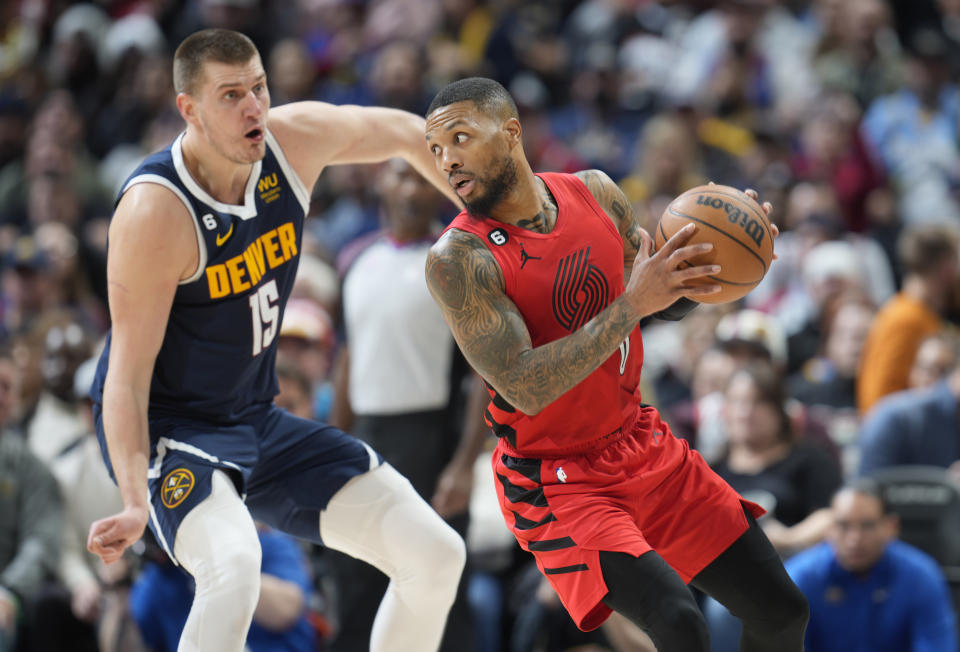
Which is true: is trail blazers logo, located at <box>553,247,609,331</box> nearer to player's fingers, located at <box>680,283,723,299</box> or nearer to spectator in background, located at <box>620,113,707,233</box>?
player's fingers, located at <box>680,283,723,299</box>

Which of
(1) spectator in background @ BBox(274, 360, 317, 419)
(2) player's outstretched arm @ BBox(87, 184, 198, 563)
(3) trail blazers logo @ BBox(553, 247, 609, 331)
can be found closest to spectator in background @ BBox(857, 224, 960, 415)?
(1) spectator in background @ BBox(274, 360, 317, 419)

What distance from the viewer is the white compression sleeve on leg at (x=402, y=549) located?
4.56m

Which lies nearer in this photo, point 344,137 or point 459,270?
point 459,270

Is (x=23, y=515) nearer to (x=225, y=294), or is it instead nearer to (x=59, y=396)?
(x=59, y=396)

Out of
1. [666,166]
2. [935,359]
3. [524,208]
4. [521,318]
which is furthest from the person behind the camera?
[666,166]

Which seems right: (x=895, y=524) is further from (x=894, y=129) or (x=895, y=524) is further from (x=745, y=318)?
(x=894, y=129)

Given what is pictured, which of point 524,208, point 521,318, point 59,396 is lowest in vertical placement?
point 59,396

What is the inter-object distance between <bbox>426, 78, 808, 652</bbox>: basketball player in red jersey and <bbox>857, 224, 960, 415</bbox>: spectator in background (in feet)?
13.7

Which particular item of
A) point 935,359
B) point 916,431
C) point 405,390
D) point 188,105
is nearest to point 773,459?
point 916,431

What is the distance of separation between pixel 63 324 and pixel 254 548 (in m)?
5.10

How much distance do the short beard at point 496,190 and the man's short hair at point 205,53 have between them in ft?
3.27

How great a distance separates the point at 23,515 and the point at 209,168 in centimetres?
383

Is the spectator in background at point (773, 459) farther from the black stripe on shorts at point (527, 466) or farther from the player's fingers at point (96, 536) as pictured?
the player's fingers at point (96, 536)

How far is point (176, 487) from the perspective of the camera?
4.28 meters
